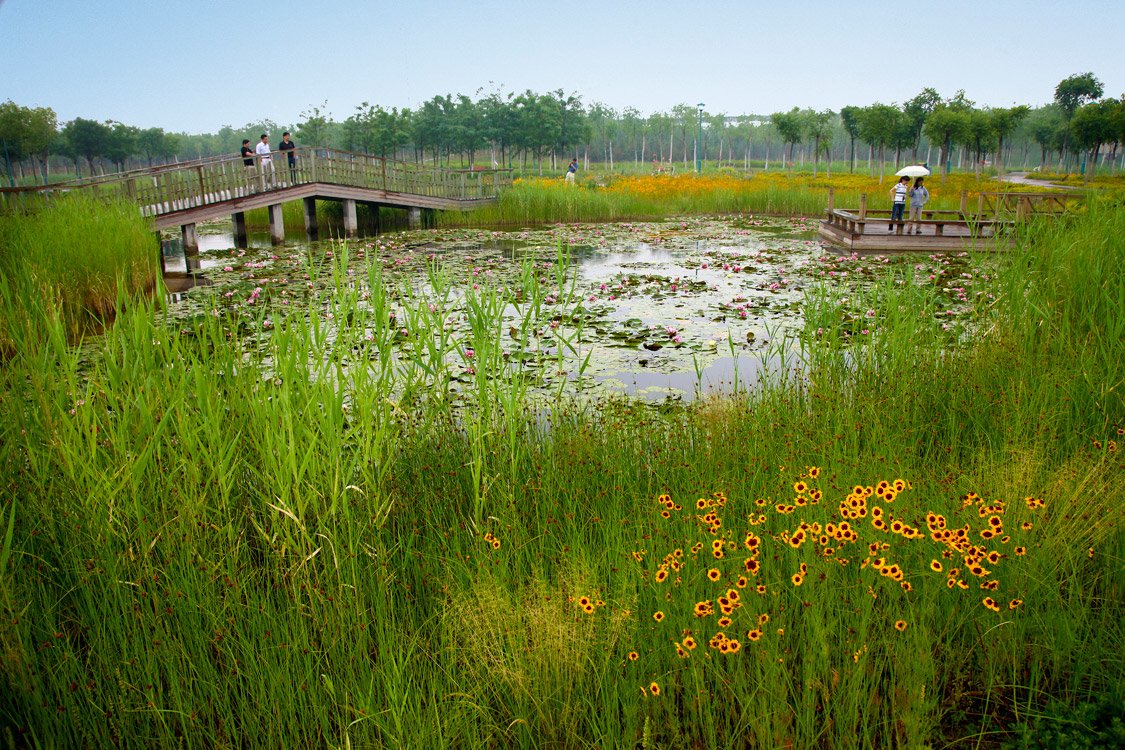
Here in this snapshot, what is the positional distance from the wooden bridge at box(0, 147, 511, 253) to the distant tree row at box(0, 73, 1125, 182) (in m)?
24.9

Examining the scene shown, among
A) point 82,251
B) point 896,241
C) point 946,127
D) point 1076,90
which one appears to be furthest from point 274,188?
point 1076,90

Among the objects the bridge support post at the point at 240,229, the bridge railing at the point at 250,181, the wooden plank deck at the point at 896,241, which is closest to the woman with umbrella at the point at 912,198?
the wooden plank deck at the point at 896,241

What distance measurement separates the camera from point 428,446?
3.18 meters

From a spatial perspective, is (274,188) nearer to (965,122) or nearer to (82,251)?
(82,251)

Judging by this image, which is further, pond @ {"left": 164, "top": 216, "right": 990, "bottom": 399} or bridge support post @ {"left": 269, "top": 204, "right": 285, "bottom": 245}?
bridge support post @ {"left": 269, "top": 204, "right": 285, "bottom": 245}

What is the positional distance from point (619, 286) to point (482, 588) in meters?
6.58

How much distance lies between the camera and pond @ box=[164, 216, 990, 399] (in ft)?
15.4

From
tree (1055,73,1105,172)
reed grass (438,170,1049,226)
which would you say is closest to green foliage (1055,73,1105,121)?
tree (1055,73,1105,172)

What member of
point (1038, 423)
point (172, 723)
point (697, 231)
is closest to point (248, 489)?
point (172, 723)

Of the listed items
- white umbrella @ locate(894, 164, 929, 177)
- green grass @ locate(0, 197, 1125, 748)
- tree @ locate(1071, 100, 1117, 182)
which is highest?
tree @ locate(1071, 100, 1117, 182)

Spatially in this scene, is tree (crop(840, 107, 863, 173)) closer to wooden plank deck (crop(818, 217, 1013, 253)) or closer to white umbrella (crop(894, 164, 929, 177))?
white umbrella (crop(894, 164, 929, 177))

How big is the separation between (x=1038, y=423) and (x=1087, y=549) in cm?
95

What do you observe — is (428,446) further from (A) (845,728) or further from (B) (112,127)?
(B) (112,127)

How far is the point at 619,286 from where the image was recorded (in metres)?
8.39
